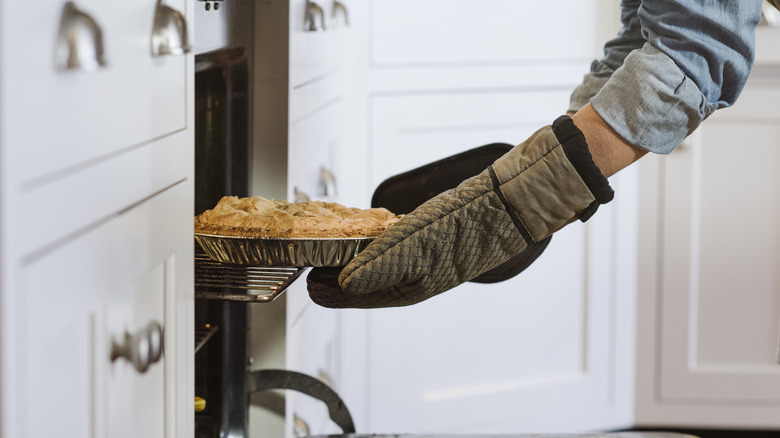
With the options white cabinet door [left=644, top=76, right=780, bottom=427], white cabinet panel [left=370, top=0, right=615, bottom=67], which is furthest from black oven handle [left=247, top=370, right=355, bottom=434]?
white cabinet door [left=644, top=76, right=780, bottom=427]

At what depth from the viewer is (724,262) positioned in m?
1.97

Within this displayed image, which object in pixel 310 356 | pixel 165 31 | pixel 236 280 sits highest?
pixel 165 31

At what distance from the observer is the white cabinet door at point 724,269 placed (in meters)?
1.94

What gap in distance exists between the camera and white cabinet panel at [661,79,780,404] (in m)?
1.94

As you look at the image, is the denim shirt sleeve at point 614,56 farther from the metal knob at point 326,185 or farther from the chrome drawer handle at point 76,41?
the chrome drawer handle at point 76,41

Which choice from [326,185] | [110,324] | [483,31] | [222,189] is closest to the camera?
[110,324]

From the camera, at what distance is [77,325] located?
21.2 inches

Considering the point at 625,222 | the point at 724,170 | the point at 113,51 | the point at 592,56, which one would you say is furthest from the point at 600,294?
the point at 113,51

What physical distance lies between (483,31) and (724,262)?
0.70 metres

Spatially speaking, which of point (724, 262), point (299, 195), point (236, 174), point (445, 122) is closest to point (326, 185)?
point (299, 195)

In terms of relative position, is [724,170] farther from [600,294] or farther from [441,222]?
[441,222]

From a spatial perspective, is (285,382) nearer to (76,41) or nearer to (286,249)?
(286,249)

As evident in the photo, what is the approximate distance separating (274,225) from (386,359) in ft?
3.38

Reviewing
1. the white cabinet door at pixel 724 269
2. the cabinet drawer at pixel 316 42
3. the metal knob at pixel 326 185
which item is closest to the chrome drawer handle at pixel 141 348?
the cabinet drawer at pixel 316 42
